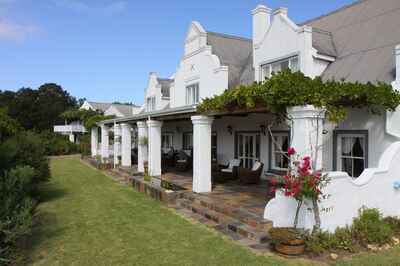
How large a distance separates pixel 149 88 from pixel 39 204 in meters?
12.9

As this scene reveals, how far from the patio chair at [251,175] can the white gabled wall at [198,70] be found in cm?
375

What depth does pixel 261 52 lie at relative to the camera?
464 inches

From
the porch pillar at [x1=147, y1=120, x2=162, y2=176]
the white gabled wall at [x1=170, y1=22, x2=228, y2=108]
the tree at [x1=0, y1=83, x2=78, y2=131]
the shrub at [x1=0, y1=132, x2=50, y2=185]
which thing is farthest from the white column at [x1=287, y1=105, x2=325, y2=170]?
the tree at [x1=0, y1=83, x2=78, y2=131]

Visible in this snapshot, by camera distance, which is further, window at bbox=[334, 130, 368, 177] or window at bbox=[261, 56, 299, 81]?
window at bbox=[261, 56, 299, 81]

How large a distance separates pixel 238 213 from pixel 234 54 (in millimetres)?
10267

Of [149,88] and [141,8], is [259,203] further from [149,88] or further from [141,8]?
[149,88]

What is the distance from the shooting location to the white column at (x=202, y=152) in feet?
33.6

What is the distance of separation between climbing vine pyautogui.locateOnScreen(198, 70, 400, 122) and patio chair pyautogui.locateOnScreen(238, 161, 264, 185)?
4431 mm

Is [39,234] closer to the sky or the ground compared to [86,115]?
closer to the ground

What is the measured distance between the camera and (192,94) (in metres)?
16.2

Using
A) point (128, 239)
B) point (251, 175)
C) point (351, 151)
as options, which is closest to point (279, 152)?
point (251, 175)

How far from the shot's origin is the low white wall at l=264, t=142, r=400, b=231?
6145 mm

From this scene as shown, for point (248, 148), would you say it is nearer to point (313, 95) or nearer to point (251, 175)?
point (251, 175)

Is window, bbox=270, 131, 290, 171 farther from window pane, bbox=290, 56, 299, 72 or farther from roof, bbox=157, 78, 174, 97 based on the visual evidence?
roof, bbox=157, 78, 174, 97
